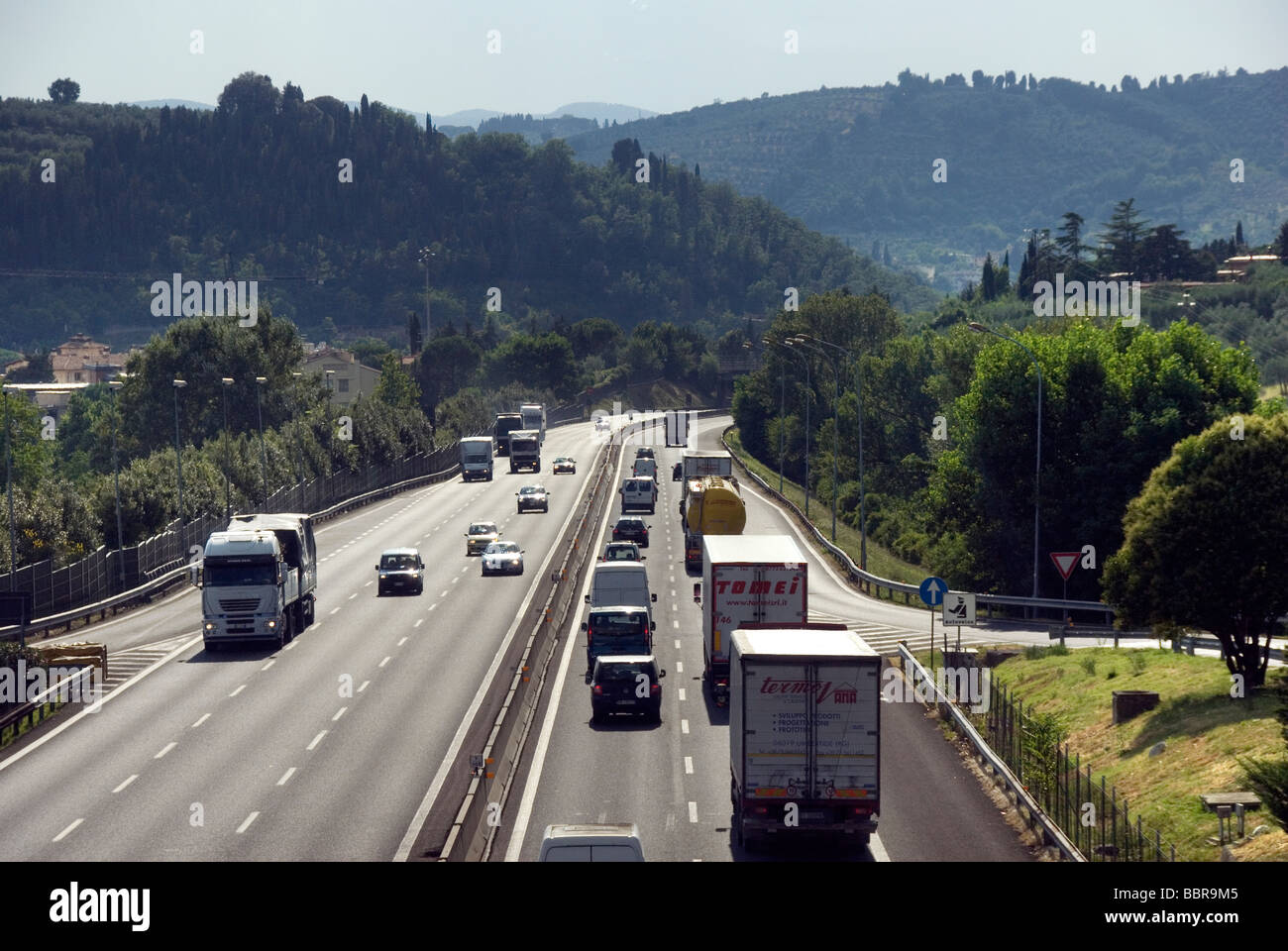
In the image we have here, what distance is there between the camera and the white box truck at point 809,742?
80.2 ft

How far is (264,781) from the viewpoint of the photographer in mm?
30562

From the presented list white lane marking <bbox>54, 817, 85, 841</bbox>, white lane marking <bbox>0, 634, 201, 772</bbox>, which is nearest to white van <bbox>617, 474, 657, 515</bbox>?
white lane marking <bbox>0, 634, 201, 772</bbox>

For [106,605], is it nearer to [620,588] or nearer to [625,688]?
[620,588]

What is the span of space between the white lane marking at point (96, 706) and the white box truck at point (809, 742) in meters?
17.4

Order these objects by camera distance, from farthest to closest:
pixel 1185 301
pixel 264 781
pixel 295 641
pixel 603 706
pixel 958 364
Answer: pixel 1185 301
pixel 958 364
pixel 295 641
pixel 603 706
pixel 264 781

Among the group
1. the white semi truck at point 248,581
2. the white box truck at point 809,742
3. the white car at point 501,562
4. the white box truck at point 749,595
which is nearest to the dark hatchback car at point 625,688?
the white box truck at point 749,595

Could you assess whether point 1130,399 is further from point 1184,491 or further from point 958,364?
point 958,364

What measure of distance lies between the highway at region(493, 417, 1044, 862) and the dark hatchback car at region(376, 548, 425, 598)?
1437 cm

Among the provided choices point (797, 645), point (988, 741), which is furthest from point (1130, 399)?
point (797, 645)

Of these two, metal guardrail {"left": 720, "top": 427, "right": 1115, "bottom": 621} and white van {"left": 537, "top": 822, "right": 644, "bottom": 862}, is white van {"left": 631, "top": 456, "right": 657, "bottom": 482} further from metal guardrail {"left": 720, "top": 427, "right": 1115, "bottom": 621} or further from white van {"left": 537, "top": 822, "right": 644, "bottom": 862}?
white van {"left": 537, "top": 822, "right": 644, "bottom": 862}

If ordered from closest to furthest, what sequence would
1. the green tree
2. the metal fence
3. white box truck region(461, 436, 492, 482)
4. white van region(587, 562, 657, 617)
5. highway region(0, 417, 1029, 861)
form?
the metal fence < highway region(0, 417, 1029, 861) < the green tree < white van region(587, 562, 657, 617) < white box truck region(461, 436, 492, 482)

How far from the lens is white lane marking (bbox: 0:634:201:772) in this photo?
1334 inches

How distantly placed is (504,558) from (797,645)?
135 feet

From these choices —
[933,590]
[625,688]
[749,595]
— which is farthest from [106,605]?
[933,590]
